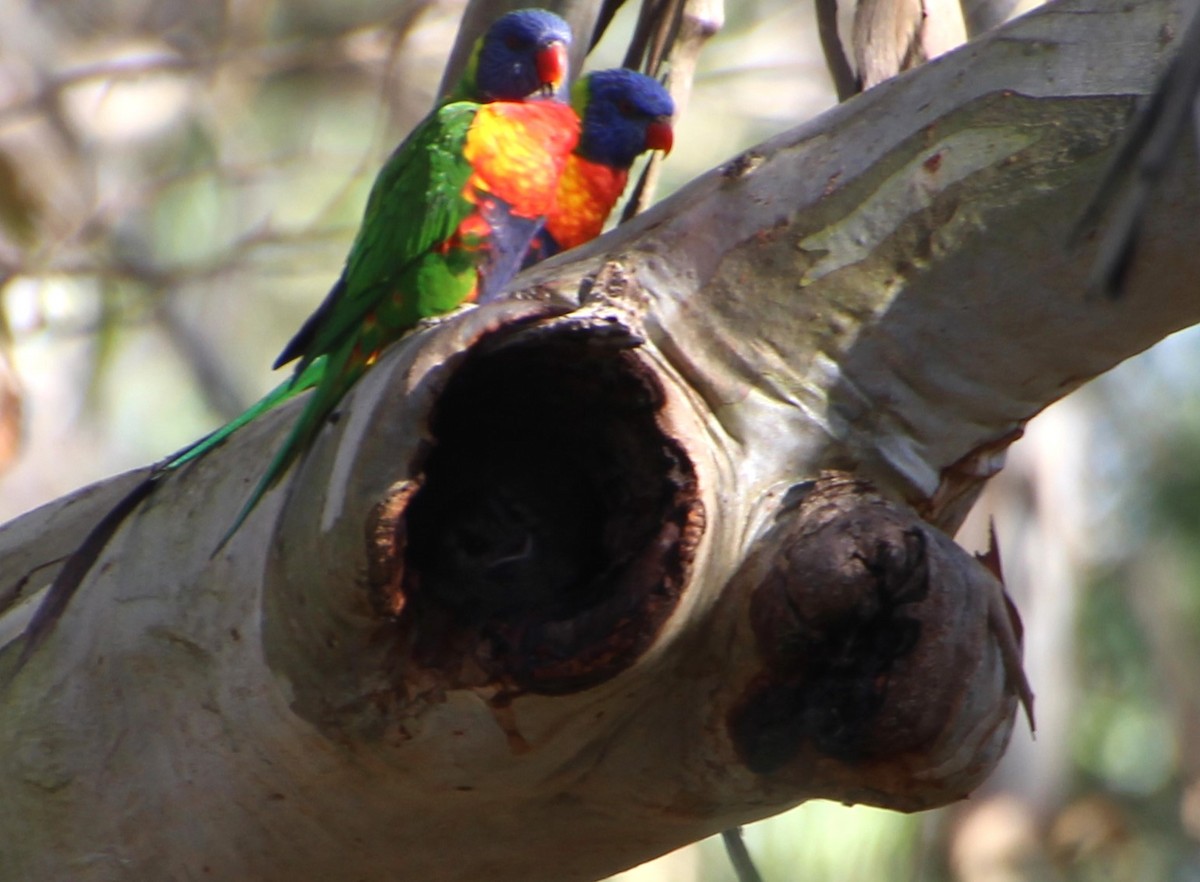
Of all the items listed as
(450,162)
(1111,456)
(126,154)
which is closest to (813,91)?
(1111,456)

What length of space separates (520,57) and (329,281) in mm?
4954

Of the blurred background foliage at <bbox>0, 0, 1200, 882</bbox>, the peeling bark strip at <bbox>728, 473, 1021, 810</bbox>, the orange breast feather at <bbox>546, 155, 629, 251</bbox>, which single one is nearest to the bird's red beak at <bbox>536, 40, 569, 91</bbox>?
the orange breast feather at <bbox>546, 155, 629, 251</bbox>

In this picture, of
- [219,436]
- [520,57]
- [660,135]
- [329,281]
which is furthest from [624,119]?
[329,281]

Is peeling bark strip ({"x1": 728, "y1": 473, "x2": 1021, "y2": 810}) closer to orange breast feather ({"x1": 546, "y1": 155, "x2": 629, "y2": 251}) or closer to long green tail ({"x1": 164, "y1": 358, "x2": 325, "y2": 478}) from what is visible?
long green tail ({"x1": 164, "y1": 358, "x2": 325, "y2": 478})

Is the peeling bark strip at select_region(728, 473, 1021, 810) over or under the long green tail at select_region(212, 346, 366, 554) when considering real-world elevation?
under

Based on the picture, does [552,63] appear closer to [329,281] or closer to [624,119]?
[624,119]

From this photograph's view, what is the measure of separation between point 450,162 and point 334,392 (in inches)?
23.0

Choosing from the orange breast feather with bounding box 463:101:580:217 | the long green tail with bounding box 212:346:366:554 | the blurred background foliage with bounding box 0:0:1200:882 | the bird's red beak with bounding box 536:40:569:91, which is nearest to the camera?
the long green tail with bounding box 212:346:366:554

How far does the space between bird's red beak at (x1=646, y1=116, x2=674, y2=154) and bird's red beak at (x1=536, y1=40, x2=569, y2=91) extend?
179mm

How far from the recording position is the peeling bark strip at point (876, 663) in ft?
3.37

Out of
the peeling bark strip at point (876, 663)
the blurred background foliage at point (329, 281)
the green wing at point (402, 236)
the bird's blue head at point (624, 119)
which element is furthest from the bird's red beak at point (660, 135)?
the blurred background foliage at point (329, 281)

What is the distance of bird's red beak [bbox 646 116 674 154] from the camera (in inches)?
82.9

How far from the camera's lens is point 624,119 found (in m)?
2.16

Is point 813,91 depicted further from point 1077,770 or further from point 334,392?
point 334,392
